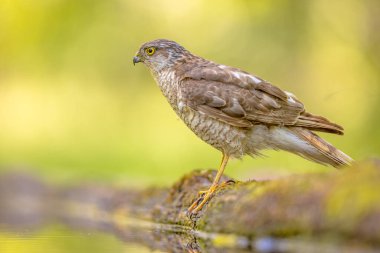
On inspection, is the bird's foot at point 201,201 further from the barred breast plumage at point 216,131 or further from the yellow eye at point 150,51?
the yellow eye at point 150,51

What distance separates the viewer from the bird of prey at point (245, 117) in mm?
7023

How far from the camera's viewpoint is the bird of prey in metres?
7.02

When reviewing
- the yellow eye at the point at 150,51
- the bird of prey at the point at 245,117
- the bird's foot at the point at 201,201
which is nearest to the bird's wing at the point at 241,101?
the bird of prey at the point at 245,117

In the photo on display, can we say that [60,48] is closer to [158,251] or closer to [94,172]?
[94,172]

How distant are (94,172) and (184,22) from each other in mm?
10403

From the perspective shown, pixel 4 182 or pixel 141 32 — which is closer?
pixel 4 182

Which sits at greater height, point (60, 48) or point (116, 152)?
point (60, 48)

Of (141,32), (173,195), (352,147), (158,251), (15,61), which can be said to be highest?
(141,32)

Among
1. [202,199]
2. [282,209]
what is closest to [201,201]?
[202,199]

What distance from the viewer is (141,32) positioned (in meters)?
24.3


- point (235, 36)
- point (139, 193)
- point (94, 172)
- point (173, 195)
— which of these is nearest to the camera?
point (173, 195)

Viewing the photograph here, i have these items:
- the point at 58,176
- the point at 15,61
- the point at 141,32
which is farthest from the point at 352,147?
the point at 15,61

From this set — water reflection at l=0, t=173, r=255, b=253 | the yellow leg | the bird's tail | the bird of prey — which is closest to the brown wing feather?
the bird of prey

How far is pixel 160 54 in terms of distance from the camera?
801 centimetres
